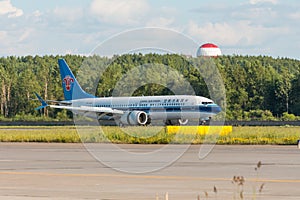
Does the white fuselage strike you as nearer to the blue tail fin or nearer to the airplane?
the airplane

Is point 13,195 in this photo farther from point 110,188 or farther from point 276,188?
point 276,188

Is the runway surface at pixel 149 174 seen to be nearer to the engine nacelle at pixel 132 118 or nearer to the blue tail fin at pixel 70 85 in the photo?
the engine nacelle at pixel 132 118

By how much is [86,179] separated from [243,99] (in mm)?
91234

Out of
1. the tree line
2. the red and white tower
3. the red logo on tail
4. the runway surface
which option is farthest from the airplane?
the red and white tower

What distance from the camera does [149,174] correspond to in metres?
21.2

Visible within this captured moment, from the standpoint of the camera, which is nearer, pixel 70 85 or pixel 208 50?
pixel 70 85

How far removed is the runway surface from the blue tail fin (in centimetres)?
3953

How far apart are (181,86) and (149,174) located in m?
74.2

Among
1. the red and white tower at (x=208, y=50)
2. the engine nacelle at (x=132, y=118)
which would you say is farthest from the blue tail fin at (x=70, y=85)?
the red and white tower at (x=208, y=50)

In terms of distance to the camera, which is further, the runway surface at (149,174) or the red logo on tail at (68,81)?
the red logo on tail at (68,81)

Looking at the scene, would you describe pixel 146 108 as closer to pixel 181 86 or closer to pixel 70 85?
pixel 70 85

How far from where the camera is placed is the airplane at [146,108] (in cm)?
6281

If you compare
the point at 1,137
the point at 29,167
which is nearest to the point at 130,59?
the point at 1,137

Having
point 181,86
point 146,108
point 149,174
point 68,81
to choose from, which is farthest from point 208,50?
point 149,174
